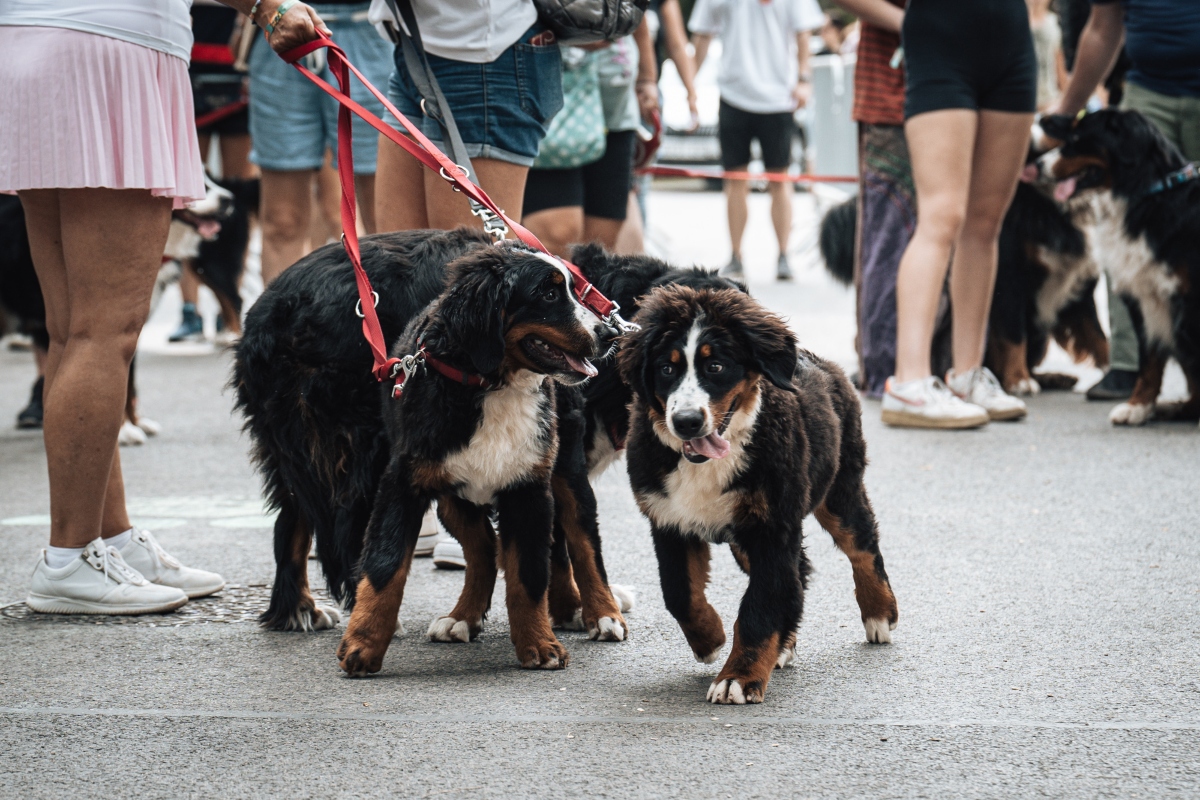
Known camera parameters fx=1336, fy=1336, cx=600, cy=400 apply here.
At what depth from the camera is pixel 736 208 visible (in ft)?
35.6

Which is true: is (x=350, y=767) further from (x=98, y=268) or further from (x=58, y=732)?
(x=98, y=268)

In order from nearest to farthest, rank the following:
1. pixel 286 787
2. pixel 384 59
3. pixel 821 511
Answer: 1. pixel 286 787
2. pixel 821 511
3. pixel 384 59

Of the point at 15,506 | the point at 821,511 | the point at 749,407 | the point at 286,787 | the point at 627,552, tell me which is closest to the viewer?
the point at 286,787

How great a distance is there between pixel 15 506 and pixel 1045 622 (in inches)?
145

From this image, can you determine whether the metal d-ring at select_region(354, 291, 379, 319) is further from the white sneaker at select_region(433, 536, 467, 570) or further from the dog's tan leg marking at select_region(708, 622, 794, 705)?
the dog's tan leg marking at select_region(708, 622, 794, 705)

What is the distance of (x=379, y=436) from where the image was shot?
3270 millimetres

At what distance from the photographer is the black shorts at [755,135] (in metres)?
11.1

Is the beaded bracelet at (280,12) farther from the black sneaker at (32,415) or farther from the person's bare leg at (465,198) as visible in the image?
the black sneaker at (32,415)

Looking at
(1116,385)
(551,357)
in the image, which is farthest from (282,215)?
(1116,385)

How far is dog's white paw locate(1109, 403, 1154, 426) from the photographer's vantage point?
6156mm

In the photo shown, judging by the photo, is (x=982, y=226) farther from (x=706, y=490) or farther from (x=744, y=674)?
(x=744, y=674)

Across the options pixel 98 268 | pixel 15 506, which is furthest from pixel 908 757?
pixel 15 506

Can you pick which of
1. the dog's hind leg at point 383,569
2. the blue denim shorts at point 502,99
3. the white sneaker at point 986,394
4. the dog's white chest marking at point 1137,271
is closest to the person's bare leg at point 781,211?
the white sneaker at point 986,394

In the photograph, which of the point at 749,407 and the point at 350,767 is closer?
the point at 350,767
